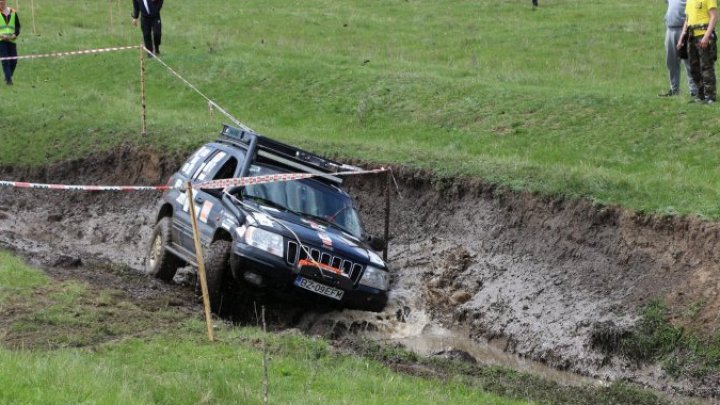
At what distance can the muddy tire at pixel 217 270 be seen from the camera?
462 inches

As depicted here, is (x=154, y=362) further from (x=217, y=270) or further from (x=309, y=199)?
(x=309, y=199)

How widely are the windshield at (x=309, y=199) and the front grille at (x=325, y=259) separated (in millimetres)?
980

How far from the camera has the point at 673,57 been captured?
1886 centimetres

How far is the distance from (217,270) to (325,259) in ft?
3.83

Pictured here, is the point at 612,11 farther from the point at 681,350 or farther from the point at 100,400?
the point at 100,400

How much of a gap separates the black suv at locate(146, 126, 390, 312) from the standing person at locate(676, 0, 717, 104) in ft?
21.6

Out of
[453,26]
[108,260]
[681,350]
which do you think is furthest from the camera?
[453,26]

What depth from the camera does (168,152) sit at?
18828 millimetres

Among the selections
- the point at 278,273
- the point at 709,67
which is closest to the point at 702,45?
the point at 709,67

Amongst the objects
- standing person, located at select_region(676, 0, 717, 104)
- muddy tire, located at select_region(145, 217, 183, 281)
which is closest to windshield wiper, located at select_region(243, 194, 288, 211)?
muddy tire, located at select_region(145, 217, 183, 281)

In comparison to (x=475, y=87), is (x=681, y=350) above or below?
below

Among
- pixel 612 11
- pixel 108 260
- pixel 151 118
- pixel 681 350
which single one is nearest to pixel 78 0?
pixel 612 11

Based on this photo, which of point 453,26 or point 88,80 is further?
point 453,26

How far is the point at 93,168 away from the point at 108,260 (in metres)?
4.51
